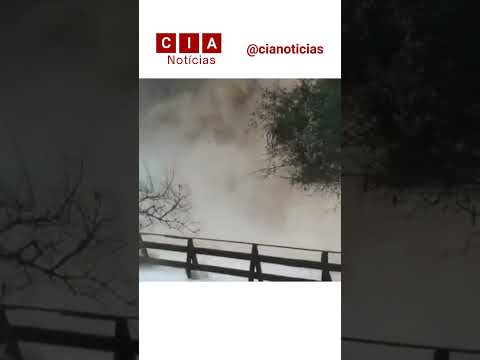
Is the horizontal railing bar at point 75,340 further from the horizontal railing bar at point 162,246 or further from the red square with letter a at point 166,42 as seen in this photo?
the red square with letter a at point 166,42

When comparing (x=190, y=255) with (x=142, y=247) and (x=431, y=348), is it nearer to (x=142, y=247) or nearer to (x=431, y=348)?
(x=142, y=247)

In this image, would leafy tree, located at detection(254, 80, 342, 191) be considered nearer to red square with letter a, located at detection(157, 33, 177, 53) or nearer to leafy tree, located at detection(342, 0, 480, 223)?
leafy tree, located at detection(342, 0, 480, 223)

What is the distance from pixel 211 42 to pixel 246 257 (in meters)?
1.03

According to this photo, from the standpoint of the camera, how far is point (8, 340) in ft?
6.16

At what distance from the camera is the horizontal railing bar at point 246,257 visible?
6.06 ft

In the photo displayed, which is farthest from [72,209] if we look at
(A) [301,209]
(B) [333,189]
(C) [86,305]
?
(B) [333,189]

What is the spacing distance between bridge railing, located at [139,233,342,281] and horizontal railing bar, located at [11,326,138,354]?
0.40m

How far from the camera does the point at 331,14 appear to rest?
6.11 ft

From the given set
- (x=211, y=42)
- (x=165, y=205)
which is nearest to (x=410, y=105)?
(x=211, y=42)

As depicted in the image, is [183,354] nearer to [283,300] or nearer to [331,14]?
[283,300]

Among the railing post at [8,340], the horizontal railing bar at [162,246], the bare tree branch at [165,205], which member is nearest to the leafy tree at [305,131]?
the bare tree branch at [165,205]

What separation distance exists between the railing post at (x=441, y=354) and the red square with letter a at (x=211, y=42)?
1.75 meters

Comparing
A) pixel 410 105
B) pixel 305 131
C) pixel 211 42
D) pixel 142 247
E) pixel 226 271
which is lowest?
pixel 226 271

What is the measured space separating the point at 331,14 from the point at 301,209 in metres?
0.93
